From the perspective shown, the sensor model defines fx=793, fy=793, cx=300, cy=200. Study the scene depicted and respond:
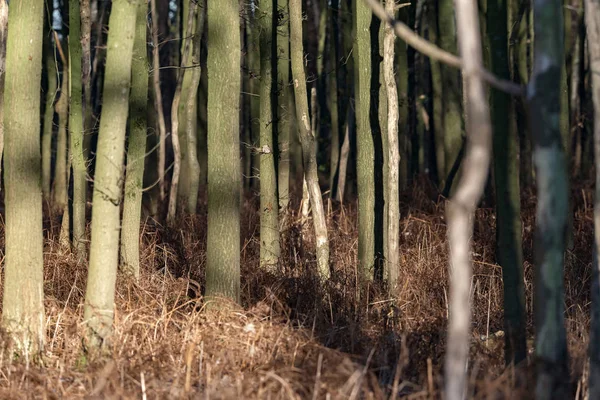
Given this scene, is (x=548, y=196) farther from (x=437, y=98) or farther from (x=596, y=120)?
(x=437, y=98)

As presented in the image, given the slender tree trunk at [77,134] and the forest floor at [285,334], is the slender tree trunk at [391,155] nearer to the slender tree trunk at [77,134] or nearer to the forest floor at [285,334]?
the forest floor at [285,334]

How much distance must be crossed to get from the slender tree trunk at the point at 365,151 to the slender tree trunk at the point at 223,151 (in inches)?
81.6

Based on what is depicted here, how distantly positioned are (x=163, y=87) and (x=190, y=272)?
60.8 feet

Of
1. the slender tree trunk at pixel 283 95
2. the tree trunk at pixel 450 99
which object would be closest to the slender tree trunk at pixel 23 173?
the slender tree trunk at pixel 283 95

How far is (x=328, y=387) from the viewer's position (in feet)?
16.6

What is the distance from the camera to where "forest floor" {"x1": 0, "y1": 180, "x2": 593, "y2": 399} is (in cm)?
524

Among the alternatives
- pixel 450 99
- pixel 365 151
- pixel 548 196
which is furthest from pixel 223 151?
pixel 450 99

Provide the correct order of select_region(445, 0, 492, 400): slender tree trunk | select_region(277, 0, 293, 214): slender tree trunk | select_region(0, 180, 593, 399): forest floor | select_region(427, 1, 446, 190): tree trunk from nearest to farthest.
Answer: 1. select_region(445, 0, 492, 400): slender tree trunk
2. select_region(0, 180, 593, 399): forest floor
3. select_region(277, 0, 293, 214): slender tree trunk
4. select_region(427, 1, 446, 190): tree trunk

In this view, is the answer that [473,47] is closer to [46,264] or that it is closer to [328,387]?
[328,387]

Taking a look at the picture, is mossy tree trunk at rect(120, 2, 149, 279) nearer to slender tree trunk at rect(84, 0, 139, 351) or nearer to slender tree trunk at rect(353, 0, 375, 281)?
slender tree trunk at rect(353, 0, 375, 281)

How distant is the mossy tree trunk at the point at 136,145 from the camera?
8.80 m

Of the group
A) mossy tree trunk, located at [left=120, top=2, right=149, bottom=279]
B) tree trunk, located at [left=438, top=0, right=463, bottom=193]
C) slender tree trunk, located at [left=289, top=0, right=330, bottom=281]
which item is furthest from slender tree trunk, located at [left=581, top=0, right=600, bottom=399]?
tree trunk, located at [left=438, top=0, right=463, bottom=193]

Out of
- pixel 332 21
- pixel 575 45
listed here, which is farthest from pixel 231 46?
pixel 575 45

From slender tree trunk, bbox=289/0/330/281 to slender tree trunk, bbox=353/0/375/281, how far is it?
0.44 meters
